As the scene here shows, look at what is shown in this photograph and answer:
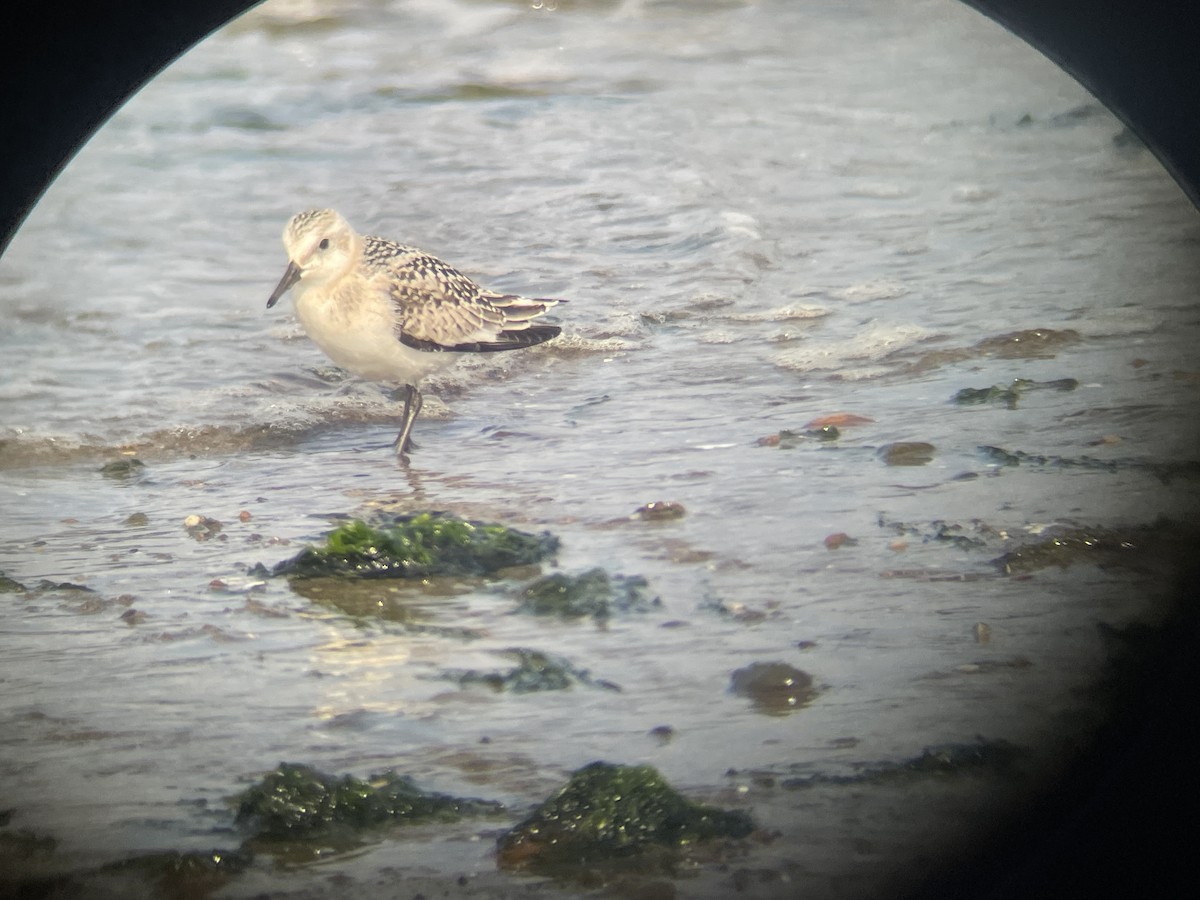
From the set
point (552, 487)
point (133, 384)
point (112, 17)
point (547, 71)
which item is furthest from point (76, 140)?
point (552, 487)

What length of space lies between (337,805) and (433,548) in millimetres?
368

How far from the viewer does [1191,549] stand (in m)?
1.73

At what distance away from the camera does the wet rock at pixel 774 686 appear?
1.69 m

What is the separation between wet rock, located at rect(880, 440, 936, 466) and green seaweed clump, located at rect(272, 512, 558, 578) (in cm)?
49

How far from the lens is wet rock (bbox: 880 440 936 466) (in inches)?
68.1

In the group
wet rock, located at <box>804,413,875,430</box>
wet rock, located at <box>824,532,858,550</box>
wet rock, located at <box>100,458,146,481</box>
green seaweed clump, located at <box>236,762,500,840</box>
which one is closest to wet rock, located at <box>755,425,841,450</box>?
wet rock, located at <box>804,413,875,430</box>

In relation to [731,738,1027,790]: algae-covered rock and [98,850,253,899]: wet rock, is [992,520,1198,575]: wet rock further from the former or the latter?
[98,850,253,899]: wet rock

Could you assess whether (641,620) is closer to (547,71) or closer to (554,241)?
(554,241)

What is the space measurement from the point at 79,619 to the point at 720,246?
105 cm

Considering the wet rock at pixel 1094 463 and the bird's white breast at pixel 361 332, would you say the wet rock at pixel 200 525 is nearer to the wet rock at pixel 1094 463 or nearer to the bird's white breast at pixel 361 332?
the bird's white breast at pixel 361 332

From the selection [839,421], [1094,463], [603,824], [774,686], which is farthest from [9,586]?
[1094,463]

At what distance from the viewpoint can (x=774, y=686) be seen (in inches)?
66.6

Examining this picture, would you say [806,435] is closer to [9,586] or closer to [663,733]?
[663,733]

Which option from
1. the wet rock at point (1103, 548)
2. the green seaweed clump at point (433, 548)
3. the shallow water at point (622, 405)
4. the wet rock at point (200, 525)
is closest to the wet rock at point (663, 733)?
the shallow water at point (622, 405)
